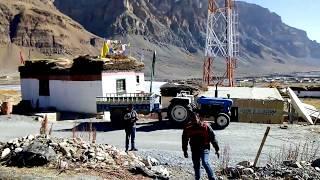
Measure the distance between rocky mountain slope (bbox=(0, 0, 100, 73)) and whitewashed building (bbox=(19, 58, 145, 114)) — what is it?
408 ft

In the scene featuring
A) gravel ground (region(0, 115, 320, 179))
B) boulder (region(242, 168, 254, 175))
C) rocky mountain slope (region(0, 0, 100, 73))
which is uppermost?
rocky mountain slope (region(0, 0, 100, 73))

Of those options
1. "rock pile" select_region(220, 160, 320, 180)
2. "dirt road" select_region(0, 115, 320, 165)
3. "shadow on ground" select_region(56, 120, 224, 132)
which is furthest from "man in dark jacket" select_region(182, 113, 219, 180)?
"shadow on ground" select_region(56, 120, 224, 132)

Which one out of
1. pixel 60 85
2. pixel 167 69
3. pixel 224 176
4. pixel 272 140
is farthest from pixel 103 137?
pixel 167 69

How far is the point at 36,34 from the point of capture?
165375 mm

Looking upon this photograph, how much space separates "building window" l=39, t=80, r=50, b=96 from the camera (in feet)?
103

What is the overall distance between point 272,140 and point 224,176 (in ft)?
23.5

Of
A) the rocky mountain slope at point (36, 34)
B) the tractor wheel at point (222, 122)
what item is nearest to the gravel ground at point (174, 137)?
the tractor wheel at point (222, 122)

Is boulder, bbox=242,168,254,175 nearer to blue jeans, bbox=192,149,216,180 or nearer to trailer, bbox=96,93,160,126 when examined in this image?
blue jeans, bbox=192,149,216,180

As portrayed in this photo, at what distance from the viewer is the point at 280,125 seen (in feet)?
79.8

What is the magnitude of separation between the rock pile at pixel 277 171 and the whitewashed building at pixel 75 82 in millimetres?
16904

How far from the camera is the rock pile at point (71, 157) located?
12.9 metres

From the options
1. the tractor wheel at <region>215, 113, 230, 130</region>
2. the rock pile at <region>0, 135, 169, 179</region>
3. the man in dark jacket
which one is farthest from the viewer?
the tractor wheel at <region>215, 113, 230, 130</region>

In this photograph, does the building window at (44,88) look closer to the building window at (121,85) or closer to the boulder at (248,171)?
the building window at (121,85)

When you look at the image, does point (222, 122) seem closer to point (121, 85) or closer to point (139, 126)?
point (139, 126)
